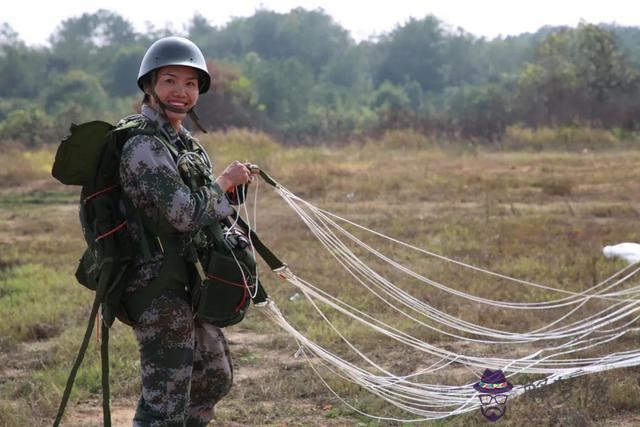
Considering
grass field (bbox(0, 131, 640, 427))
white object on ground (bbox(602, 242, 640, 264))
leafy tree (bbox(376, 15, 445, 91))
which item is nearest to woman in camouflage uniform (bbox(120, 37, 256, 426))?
grass field (bbox(0, 131, 640, 427))

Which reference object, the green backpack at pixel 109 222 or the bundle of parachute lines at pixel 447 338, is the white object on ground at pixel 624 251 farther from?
the green backpack at pixel 109 222

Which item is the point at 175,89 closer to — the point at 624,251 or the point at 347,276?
the point at 347,276

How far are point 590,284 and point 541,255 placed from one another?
1263 millimetres

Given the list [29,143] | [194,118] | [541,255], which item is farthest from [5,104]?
[194,118]

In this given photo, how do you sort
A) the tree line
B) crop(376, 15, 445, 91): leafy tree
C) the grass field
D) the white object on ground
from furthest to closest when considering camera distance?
crop(376, 15, 445, 91): leafy tree < the tree line < the white object on ground < the grass field

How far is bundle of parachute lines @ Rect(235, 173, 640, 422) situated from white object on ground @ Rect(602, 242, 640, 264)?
56 centimetres

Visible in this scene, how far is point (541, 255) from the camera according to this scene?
8.24 metres

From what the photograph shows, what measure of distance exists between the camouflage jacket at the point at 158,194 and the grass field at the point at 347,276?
167cm

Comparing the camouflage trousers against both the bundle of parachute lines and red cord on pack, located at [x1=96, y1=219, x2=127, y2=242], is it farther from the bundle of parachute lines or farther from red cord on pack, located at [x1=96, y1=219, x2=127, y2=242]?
the bundle of parachute lines

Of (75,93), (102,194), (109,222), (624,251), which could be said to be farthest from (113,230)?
(75,93)

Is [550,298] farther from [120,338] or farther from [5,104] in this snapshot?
[5,104]

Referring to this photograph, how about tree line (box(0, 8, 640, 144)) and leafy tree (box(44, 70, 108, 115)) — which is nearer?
tree line (box(0, 8, 640, 144))

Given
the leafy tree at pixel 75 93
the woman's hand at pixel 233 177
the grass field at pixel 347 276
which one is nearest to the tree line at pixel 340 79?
the leafy tree at pixel 75 93

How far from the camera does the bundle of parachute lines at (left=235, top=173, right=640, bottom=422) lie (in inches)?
166
